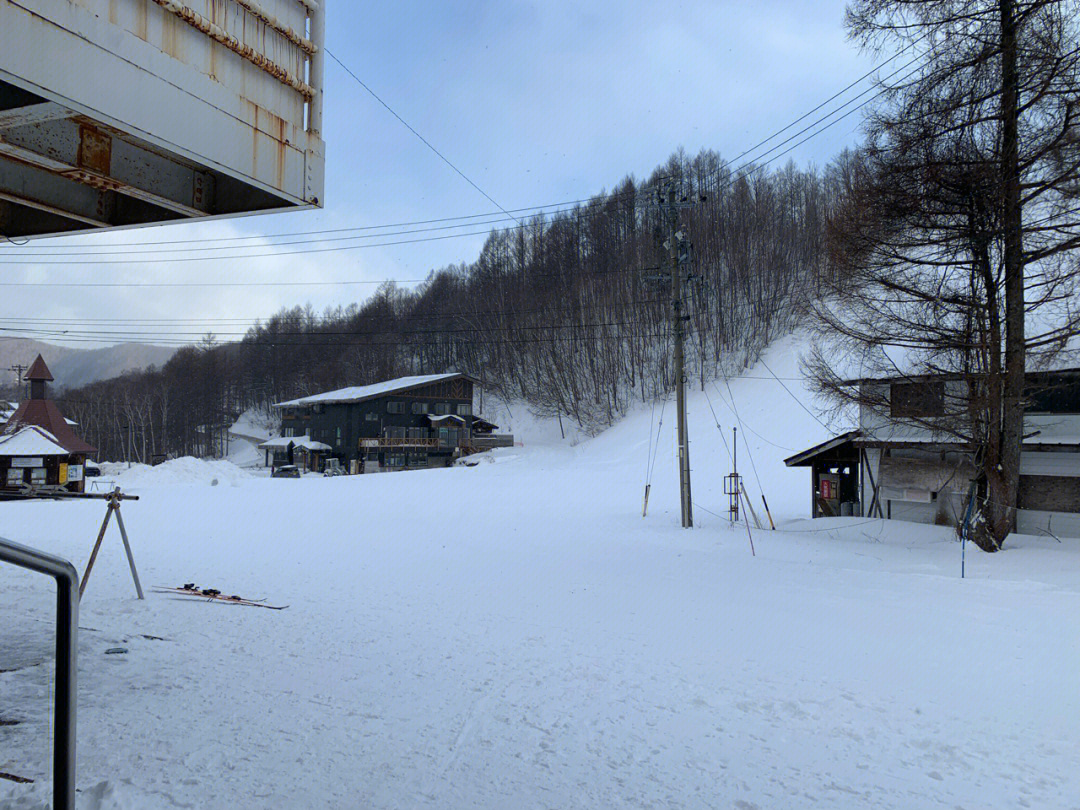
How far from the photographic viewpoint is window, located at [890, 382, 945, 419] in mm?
13438

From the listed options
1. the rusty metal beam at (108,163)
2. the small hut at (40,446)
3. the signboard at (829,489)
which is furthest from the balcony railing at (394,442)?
the rusty metal beam at (108,163)

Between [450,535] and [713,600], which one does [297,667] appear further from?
[450,535]

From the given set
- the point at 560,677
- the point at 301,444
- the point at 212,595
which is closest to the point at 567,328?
the point at 301,444

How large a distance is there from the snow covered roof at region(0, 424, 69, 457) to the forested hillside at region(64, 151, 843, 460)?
12.7 metres

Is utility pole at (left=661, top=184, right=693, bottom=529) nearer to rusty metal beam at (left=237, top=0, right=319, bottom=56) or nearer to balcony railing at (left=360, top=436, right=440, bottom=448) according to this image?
rusty metal beam at (left=237, top=0, right=319, bottom=56)

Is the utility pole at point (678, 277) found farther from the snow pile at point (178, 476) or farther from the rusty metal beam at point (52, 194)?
the snow pile at point (178, 476)

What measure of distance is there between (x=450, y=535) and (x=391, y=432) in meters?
32.3

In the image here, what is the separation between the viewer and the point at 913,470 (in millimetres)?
15750

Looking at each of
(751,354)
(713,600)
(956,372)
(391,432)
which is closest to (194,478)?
(391,432)

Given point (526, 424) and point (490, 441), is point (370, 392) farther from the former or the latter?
point (526, 424)

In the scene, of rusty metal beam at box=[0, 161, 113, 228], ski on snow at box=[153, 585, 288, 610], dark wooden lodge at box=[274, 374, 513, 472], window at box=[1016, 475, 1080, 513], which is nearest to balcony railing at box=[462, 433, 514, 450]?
dark wooden lodge at box=[274, 374, 513, 472]

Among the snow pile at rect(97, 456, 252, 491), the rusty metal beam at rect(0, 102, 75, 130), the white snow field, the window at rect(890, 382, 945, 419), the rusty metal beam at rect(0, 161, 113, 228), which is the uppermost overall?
the rusty metal beam at rect(0, 161, 113, 228)

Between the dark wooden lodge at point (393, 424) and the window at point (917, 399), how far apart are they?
36.5 m

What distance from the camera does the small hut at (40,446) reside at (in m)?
27.3
